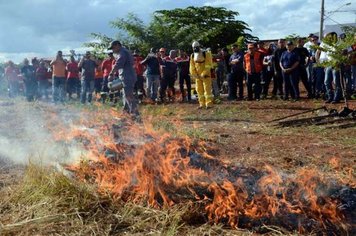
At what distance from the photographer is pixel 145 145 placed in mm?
5508

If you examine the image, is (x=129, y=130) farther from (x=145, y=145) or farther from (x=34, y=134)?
(x=34, y=134)

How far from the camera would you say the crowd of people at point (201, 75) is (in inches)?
503

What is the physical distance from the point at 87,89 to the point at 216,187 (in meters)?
12.2

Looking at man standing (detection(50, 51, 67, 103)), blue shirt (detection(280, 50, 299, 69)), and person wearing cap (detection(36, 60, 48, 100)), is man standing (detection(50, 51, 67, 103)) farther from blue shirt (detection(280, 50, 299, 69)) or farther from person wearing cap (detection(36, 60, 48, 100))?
blue shirt (detection(280, 50, 299, 69))

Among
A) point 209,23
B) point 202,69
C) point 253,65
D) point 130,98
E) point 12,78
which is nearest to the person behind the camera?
point 130,98

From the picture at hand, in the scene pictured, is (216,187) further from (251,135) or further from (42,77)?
(42,77)

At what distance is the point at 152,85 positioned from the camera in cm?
1526

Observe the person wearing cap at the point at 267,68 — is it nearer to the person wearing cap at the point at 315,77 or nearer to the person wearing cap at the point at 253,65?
the person wearing cap at the point at 253,65

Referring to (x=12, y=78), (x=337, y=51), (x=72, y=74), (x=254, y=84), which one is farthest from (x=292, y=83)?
(x=12, y=78)

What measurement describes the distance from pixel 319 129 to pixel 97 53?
1433cm

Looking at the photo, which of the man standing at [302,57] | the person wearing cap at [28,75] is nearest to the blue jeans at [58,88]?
the person wearing cap at [28,75]

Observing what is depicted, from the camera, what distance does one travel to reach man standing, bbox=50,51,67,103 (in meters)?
16.2

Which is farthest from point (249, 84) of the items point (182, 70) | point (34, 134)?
point (34, 134)

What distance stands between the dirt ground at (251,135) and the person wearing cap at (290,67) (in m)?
0.52
